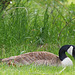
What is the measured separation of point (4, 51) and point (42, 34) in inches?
55.5

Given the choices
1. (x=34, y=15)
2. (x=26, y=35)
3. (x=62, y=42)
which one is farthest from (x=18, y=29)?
(x=62, y=42)

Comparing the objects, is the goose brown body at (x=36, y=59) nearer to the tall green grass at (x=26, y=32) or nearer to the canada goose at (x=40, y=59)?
the canada goose at (x=40, y=59)

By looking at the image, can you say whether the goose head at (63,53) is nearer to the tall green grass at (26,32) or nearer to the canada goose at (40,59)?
the canada goose at (40,59)

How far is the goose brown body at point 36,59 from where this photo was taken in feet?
21.6

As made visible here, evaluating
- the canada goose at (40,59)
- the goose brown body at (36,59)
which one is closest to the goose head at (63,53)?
the canada goose at (40,59)

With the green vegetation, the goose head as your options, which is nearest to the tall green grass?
the green vegetation

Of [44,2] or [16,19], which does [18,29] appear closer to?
[16,19]

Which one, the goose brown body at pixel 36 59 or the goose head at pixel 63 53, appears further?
the goose head at pixel 63 53

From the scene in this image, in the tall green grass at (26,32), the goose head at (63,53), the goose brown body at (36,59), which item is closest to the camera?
the goose brown body at (36,59)

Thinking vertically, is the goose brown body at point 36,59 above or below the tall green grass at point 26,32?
below

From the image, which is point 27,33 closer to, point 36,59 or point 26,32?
point 26,32

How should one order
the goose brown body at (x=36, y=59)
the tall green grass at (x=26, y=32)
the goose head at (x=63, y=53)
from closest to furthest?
the goose brown body at (x=36, y=59)
the goose head at (x=63, y=53)
the tall green grass at (x=26, y=32)

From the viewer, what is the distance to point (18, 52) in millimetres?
7605

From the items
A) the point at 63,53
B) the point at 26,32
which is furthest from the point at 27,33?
the point at 63,53
